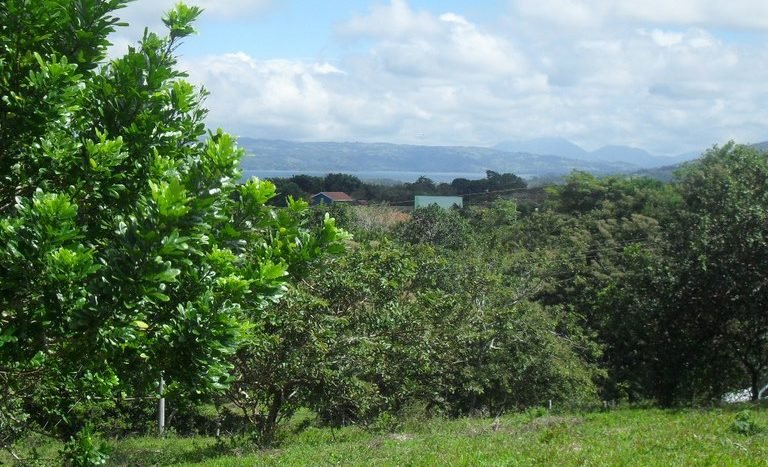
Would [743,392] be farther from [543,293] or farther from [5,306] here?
[5,306]

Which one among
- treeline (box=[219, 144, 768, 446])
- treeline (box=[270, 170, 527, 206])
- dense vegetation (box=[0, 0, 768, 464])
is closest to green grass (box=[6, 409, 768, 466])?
treeline (box=[219, 144, 768, 446])

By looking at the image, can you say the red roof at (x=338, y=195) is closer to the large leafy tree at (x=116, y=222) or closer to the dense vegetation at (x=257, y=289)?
the dense vegetation at (x=257, y=289)

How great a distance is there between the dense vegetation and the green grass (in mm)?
1499

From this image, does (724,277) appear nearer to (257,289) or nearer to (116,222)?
(257,289)

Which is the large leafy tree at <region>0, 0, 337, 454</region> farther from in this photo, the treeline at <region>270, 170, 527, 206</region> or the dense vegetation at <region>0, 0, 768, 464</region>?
the treeline at <region>270, 170, 527, 206</region>

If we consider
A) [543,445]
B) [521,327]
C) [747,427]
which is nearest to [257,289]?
[543,445]

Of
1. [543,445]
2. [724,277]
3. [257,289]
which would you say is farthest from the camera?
[724,277]

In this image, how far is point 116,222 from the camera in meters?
4.05

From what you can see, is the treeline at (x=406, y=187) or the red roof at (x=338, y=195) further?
the treeline at (x=406, y=187)

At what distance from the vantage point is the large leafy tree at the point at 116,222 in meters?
3.67

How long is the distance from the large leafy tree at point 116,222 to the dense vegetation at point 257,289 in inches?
0.6

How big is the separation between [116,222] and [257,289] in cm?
86

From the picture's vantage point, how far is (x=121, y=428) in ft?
72.4

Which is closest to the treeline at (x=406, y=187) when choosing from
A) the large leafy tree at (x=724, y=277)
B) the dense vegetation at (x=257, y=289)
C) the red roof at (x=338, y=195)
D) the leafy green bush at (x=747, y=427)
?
the red roof at (x=338, y=195)
